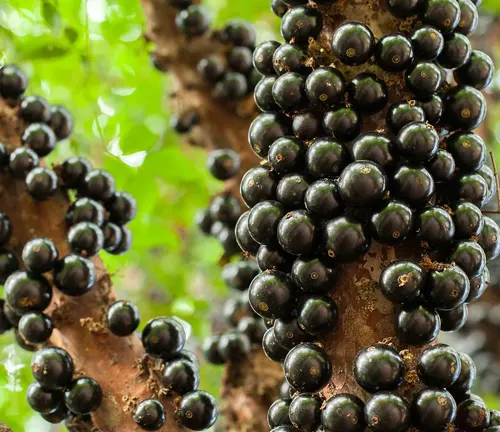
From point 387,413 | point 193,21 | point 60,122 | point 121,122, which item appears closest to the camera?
point 387,413

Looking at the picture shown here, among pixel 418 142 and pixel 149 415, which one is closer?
pixel 418 142

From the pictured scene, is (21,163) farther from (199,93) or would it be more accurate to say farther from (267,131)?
(199,93)

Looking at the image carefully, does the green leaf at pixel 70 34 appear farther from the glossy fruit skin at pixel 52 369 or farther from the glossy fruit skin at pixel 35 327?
the glossy fruit skin at pixel 52 369

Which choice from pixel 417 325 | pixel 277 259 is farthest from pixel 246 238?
pixel 417 325

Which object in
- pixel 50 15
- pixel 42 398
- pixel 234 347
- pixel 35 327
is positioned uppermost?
pixel 50 15

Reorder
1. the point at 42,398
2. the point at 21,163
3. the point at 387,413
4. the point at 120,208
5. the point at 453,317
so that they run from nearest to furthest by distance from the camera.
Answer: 1. the point at 387,413
2. the point at 453,317
3. the point at 42,398
4. the point at 21,163
5. the point at 120,208

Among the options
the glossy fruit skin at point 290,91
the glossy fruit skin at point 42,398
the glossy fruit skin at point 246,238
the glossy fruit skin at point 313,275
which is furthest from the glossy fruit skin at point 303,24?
the glossy fruit skin at point 42,398

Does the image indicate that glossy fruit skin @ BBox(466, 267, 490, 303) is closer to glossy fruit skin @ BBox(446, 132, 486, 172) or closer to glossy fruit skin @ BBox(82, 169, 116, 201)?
glossy fruit skin @ BBox(446, 132, 486, 172)
